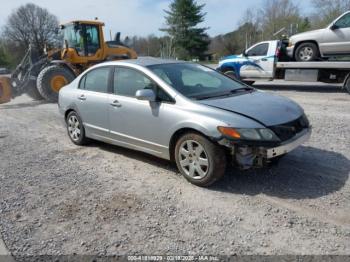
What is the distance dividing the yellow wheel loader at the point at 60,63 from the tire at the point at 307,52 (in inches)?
280

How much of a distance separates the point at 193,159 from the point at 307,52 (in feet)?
31.4

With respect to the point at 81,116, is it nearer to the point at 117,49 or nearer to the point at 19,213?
the point at 19,213

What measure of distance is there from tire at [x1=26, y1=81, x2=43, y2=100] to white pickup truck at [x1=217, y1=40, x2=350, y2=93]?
7418 millimetres

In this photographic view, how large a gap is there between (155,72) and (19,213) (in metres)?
2.46

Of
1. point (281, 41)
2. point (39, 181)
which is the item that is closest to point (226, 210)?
point (39, 181)

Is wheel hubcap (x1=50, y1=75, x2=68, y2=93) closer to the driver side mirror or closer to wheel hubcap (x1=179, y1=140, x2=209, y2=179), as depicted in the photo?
the driver side mirror

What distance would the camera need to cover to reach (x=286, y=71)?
40.2ft

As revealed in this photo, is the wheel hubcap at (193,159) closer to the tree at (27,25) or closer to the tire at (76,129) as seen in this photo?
the tire at (76,129)

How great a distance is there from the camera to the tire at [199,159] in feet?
12.6

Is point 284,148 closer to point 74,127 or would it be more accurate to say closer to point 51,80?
point 74,127

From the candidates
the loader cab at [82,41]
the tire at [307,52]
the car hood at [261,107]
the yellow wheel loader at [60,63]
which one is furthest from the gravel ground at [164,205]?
the loader cab at [82,41]

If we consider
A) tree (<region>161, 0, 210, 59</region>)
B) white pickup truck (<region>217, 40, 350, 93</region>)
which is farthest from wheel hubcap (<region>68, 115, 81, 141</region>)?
tree (<region>161, 0, 210, 59</region>)

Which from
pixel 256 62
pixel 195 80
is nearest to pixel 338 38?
pixel 256 62

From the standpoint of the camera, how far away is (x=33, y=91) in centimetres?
1207
